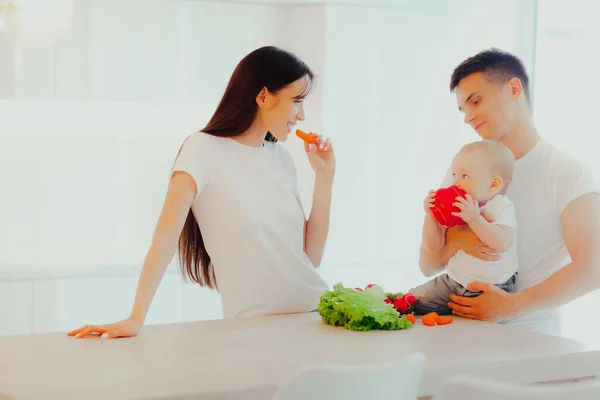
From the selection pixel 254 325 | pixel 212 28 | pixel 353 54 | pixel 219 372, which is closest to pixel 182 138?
pixel 212 28

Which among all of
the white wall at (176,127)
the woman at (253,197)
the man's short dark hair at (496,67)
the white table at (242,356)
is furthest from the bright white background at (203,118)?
the white table at (242,356)

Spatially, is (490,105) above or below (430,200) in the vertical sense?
above

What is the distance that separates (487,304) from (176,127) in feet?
7.32

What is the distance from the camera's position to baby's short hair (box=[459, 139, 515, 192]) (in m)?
2.44

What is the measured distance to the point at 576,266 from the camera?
8.10 ft

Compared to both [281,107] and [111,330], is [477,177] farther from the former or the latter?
[111,330]

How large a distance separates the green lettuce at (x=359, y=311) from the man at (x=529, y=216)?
0.27 m

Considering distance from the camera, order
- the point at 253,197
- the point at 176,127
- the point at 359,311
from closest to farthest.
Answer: the point at 359,311 < the point at 253,197 < the point at 176,127

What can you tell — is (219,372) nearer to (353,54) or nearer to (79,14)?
(79,14)

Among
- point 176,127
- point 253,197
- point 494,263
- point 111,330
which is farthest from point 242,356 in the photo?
point 176,127

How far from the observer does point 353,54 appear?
4.34m

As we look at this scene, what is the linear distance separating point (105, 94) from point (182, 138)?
473 mm

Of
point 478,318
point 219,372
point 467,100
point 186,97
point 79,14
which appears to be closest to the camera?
point 219,372

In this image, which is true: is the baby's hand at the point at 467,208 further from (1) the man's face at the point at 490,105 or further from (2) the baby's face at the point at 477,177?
(1) the man's face at the point at 490,105
